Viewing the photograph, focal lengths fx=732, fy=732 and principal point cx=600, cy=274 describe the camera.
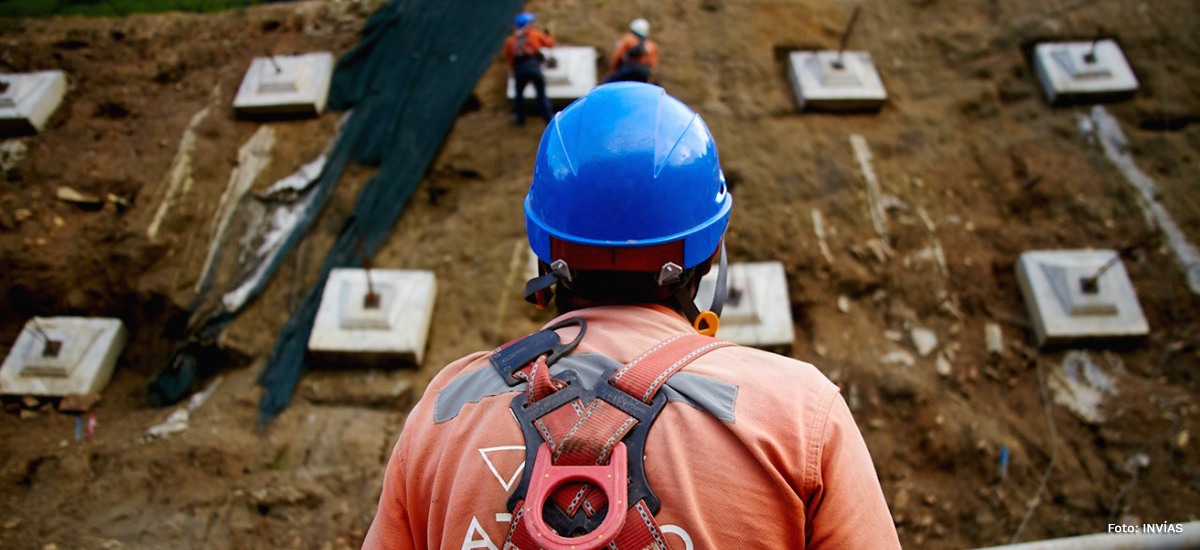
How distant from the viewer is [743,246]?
16.0 feet

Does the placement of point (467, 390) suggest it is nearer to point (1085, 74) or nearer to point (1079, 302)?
point (1079, 302)

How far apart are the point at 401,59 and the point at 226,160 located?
5.00 feet

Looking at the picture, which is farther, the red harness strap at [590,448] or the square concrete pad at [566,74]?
the square concrete pad at [566,74]

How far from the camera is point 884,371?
446 centimetres

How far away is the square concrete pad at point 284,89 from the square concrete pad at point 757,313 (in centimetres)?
346

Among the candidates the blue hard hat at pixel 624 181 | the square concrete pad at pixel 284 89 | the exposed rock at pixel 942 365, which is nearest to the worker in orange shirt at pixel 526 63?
the square concrete pad at pixel 284 89

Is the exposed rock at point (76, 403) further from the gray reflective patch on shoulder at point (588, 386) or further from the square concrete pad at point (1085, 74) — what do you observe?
the square concrete pad at point (1085, 74)

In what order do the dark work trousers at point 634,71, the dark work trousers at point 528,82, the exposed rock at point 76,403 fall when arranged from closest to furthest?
the exposed rock at point 76,403 → the dark work trousers at point 528,82 → the dark work trousers at point 634,71

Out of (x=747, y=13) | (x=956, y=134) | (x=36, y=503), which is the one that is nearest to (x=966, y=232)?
(x=956, y=134)

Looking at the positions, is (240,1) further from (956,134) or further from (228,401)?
(956,134)

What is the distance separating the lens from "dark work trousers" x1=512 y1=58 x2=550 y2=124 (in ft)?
17.5

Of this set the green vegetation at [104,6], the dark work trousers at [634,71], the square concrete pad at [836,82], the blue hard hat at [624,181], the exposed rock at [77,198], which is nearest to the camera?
the blue hard hat at [624,181]

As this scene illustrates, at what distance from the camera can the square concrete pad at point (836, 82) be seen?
561 centimetres

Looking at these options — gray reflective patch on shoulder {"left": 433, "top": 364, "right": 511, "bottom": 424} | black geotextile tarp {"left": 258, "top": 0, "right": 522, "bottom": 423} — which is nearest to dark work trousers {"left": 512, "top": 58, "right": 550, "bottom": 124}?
black geotextile tarp {"left": 258, "top": 0, "right": 522, "bottom": 423}
